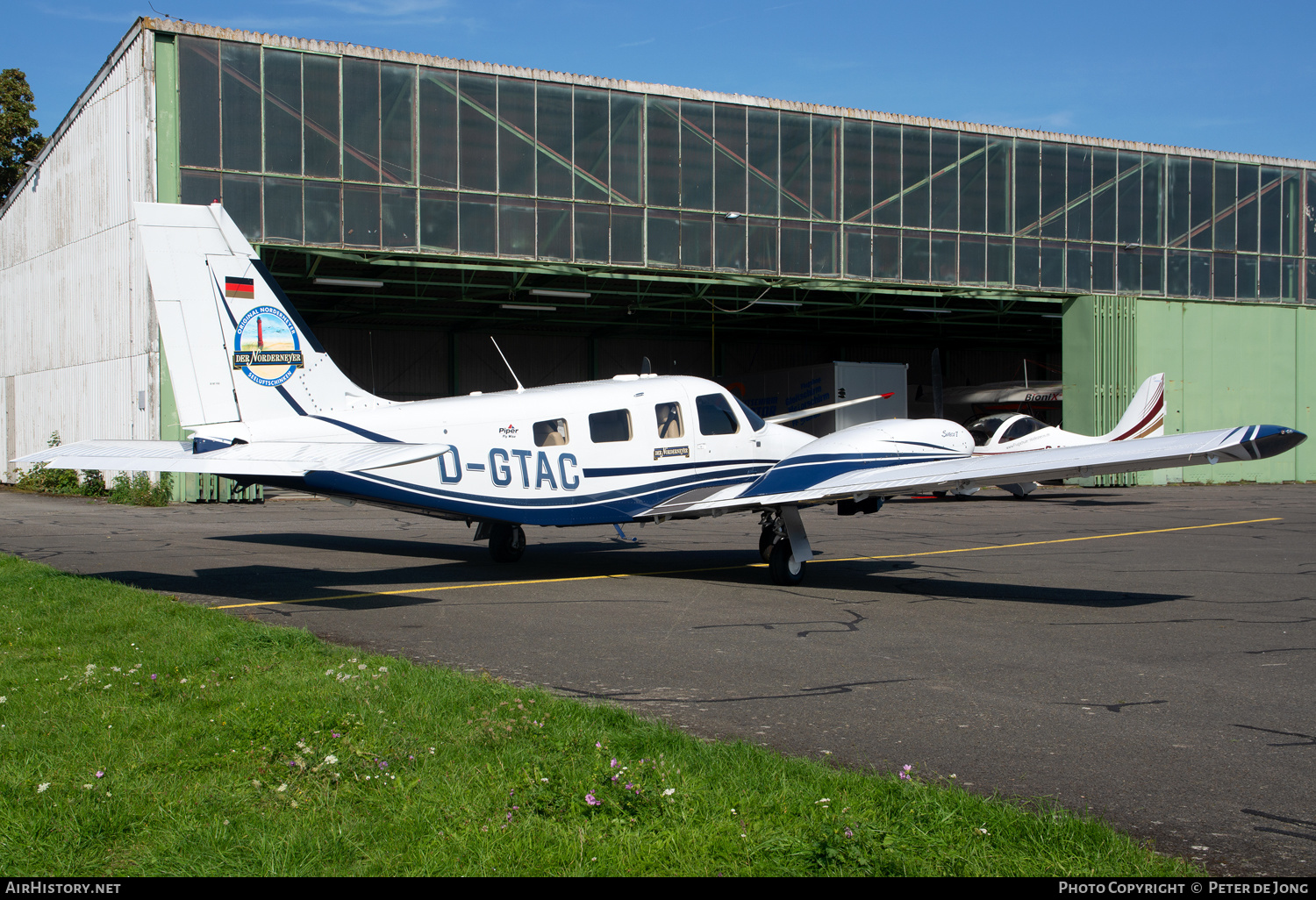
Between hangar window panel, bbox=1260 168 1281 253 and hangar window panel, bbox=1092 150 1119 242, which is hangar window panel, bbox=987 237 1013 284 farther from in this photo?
hangar window panel, bbox=1260 168 1281 253

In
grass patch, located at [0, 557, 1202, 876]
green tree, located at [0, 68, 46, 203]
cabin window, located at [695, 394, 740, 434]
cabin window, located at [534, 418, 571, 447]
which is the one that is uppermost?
green tree, located at [0, 68, 46, 203]

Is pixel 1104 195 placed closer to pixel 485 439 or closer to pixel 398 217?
pixel 398 217

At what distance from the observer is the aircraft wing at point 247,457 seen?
9617mm

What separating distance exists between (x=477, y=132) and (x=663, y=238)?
622cm

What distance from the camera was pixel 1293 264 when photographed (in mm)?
38219

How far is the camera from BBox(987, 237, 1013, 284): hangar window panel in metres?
34.2

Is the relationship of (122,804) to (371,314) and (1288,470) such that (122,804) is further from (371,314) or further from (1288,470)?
(1288,470)

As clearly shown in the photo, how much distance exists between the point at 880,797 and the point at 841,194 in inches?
1172

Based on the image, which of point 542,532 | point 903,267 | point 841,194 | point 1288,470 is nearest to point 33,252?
point 542,532

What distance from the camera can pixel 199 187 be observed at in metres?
24.9

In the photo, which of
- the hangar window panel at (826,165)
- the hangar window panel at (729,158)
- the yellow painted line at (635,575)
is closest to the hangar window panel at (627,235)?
the hangar window panel at (729,158)

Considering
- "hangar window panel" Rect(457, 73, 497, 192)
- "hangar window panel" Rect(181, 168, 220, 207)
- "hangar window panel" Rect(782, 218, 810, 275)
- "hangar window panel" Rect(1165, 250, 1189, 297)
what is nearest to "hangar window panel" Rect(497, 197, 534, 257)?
"hangar window panel" Rect(457, 73, 497, 192)

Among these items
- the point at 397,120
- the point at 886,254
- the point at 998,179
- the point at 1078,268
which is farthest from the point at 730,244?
the point at 1078,268

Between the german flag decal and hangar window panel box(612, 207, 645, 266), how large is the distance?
18.3 meters
